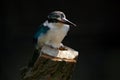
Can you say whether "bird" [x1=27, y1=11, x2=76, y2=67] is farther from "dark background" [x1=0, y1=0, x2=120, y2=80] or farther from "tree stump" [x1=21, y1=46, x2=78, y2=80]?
"dark background" [x1=0, y1=0, x2=120, y2=80]

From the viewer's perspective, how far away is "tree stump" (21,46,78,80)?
104 inches

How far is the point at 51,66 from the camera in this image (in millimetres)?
2656

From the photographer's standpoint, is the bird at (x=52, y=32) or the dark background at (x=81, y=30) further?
the dark background at (x=81, y=30)

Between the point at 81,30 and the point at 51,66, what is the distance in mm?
1630

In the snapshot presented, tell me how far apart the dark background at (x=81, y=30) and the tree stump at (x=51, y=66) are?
61.4 inches

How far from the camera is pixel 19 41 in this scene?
4289 mm

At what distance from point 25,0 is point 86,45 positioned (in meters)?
0.62

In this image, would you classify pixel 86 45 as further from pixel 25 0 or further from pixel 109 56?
pixel 25 0

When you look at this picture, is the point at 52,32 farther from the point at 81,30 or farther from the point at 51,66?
the point at 81,30

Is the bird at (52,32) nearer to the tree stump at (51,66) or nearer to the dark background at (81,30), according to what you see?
the tree stump at (51,66)

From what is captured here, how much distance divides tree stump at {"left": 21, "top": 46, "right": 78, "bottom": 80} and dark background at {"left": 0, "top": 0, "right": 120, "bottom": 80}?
1.56 meters

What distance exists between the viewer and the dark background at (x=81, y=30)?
427cm

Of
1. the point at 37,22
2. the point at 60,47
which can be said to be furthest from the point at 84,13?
the point at 60,47

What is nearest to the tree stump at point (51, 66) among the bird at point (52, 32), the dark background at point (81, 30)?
the bird at point (52, 32)
